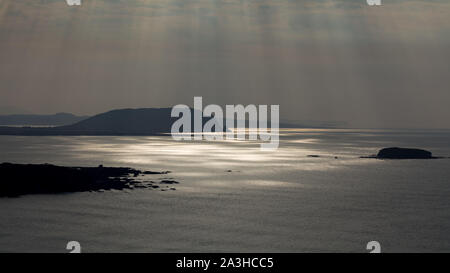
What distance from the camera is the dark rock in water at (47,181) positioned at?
54.1 m

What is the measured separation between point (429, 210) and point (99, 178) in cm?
4282

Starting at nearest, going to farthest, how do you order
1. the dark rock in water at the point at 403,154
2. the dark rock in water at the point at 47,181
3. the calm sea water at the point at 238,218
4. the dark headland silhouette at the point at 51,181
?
the calm sea water at the point at 238,218 → the dark rock in water at the point at 47,181 → the dark headland silhouette at the point at 51,181 → the dark rock in water at the point at 403,154

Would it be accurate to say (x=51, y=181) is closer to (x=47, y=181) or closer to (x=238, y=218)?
(x=47, y=181)

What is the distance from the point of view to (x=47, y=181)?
56.0 m

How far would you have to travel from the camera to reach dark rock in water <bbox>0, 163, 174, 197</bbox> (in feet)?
177

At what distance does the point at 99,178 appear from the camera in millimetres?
62344

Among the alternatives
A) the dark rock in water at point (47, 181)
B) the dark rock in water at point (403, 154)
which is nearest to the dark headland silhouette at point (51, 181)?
the dark rock in water at point (47, 181)

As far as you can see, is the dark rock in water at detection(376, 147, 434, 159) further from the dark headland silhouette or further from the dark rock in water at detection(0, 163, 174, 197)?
the dark rock in water at detection(0, 163, 174, 197)

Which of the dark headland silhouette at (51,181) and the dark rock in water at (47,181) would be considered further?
the dark headland silhouette at (51,181)

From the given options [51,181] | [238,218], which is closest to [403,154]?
[238,218]

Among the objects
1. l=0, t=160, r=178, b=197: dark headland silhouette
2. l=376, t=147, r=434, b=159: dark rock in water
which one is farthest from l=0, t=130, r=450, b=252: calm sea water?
l=376, t=147, r=434, b=159: dark rock in water

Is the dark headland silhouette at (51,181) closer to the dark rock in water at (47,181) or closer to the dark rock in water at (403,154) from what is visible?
the dark rock in water at (47,181)
